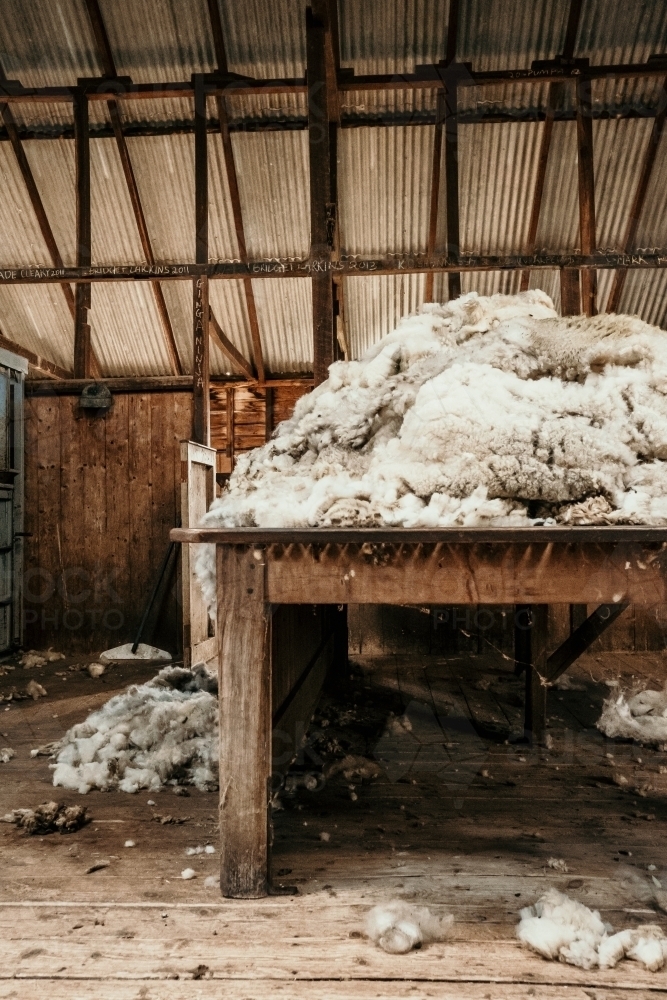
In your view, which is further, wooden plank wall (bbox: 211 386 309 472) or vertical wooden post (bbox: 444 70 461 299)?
wooden plank wall (bbox: 211 386 309 472)

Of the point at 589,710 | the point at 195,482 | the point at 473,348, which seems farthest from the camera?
the point at 195,482

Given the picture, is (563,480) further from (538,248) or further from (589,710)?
(538,248)

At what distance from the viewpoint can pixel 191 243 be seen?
7.70 m

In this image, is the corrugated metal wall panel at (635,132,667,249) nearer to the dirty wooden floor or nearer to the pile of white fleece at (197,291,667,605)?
the pile of white fleece at (197,291,667,605)

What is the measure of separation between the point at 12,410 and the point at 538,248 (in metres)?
5.51

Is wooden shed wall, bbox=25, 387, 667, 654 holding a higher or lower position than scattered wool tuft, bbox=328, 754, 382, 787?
higher

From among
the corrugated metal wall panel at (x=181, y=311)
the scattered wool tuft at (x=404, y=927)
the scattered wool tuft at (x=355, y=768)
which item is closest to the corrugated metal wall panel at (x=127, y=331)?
the corrugated metal wall panel at (x=181, y=311)

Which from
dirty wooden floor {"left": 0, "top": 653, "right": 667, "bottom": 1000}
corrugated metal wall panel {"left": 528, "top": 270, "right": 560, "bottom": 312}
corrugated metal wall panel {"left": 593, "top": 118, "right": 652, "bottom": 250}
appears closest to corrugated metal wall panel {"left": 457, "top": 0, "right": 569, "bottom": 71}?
corrugated metal wall panel {"left": 593, "top": 118, "right": 652, "bottom": 250}

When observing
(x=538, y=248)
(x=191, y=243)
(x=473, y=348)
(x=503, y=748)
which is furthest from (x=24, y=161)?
(x=503, y=748)

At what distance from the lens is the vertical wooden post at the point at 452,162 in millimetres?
6621

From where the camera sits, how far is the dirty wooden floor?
5.66ft

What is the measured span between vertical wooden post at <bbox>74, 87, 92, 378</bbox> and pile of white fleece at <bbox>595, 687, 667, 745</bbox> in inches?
207

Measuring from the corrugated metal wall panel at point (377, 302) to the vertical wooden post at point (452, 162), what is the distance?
1.10 metres

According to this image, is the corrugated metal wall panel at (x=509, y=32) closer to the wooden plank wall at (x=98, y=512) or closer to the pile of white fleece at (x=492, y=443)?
the wooden plank wall at (x=98, y=512)
